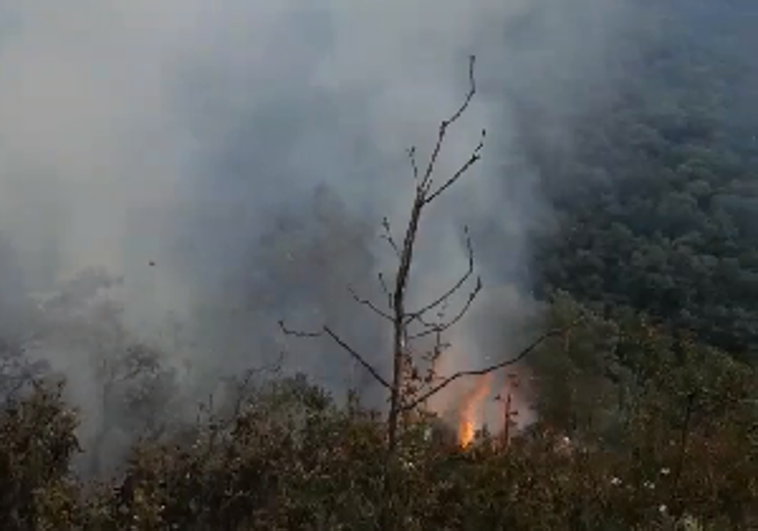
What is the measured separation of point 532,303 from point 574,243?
5.29 metres

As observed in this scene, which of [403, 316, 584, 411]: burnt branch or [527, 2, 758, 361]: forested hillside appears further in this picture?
[527, 2, 758, 361]: forested hillside

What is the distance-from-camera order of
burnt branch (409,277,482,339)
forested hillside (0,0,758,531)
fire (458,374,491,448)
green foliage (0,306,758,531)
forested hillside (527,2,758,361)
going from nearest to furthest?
burnt branch (409,277,482,339)
green foliage (0,306,758,531)
forested hillside (0,0,758,531)
fire (458,374,491,448)
forested hillside (527,2,758,361)

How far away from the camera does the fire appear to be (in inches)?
731

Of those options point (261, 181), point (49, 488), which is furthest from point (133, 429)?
point (261, 181)

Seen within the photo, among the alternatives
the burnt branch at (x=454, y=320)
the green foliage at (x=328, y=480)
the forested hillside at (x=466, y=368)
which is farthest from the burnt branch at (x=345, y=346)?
the green foliage at (x=328, y=480)

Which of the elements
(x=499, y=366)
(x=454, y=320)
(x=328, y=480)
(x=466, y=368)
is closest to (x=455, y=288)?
(x=454, y=320)

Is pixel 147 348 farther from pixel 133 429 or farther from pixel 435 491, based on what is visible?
pixel 435 491

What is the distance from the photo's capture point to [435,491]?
6469 millimetres

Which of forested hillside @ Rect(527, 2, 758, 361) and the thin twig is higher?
forested hillside @ Rect(527, 2, 758, 361)

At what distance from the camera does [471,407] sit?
64.0 feet

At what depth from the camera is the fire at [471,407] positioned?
1856 centimetres

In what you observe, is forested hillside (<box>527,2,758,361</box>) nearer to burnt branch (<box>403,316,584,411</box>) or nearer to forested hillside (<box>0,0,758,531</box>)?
forested hillside (<box>0,0,758,531</box>)

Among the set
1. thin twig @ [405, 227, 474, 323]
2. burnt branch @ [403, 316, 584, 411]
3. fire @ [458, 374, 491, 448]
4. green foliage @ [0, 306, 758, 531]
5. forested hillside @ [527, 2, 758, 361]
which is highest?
forested hillside @ [527, 2, 758, 361]

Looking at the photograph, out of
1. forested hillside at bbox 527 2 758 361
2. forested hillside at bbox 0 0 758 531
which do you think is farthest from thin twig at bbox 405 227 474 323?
forested hillside at bbox 527 2 758 361
